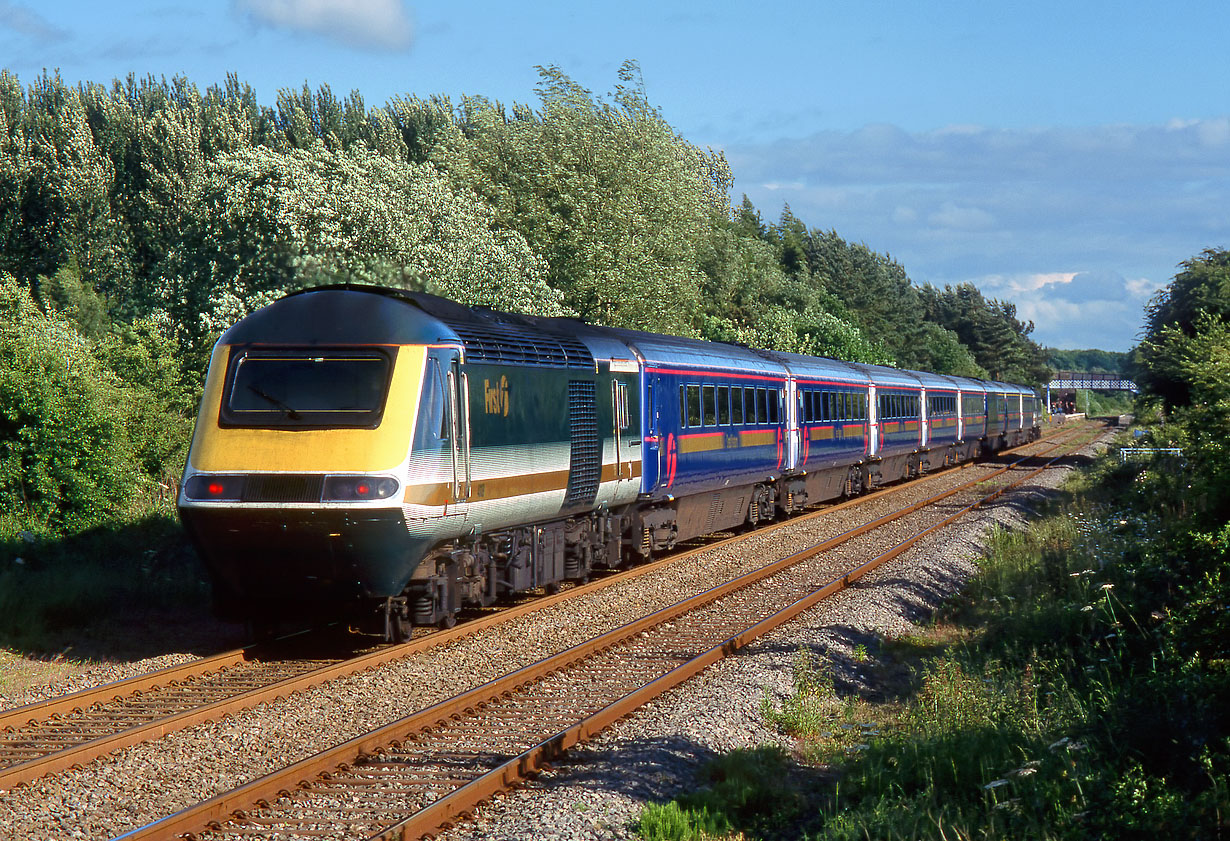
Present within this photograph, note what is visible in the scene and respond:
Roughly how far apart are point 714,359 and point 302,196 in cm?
1072

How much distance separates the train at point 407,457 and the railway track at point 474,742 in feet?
5.30

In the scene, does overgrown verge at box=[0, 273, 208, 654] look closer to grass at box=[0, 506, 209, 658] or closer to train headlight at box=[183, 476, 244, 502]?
grass at box=[0, 506, 209, 658]

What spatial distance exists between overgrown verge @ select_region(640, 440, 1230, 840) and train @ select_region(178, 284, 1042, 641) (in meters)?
3.57

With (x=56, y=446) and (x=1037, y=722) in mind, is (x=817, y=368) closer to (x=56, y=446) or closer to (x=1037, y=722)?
(x=56, y=446)

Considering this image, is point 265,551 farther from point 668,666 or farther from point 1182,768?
point 1182,768

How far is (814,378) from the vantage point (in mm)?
25203

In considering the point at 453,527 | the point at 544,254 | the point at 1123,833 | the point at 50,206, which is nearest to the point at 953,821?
the point at 1123,833

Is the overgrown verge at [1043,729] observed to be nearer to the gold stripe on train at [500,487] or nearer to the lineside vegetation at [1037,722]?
the lineside vegetation at [1037,722]

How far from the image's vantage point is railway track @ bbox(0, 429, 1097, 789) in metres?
7.82

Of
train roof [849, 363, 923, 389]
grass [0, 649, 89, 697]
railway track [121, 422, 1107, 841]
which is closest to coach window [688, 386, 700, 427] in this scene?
railway track [121, 422, 1107, 841]

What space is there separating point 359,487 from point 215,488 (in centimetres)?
139

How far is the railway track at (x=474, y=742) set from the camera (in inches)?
257

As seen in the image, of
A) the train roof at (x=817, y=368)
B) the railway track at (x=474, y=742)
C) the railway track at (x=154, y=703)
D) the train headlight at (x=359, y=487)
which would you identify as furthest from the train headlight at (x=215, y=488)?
the train roof at (x=817, y=368)

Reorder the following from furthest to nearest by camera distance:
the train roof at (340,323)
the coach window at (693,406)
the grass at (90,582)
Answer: the coach window at (693,406) < the grass at (90,582) < the train roof at (340,323)
